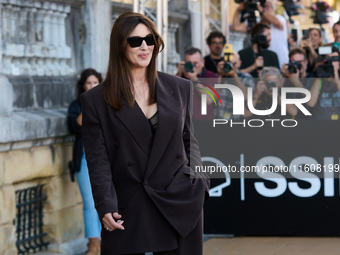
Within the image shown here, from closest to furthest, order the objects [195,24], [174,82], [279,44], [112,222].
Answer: [112,222], [174,82], [279,44], [195,24]

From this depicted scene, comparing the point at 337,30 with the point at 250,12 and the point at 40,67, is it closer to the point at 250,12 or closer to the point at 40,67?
the point at 250,12

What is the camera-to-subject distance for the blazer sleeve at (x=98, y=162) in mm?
3391

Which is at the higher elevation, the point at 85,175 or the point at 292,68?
the point at 292,68

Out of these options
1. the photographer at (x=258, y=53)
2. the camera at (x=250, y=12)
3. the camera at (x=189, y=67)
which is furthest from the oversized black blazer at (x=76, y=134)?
the camera at (x=250, y=12)

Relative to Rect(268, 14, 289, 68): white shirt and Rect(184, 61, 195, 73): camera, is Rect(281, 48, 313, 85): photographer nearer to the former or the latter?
Rect(184, 61, 195, 73): camera

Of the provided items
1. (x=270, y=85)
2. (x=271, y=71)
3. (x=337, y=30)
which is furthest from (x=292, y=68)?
(x=337, y=30)

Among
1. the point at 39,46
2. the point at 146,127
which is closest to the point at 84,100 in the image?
the point at 146,127

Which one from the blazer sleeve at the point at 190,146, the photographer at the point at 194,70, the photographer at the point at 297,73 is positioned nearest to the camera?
the blazer sleeve at the point at 190,146

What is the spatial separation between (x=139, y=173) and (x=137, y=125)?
9.6 inches

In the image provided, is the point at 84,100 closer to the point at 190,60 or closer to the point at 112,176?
the point at 112,176

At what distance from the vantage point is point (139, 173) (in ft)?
11.4

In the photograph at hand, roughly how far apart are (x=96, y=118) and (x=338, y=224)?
12.9ft

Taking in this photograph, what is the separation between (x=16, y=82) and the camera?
613 cm

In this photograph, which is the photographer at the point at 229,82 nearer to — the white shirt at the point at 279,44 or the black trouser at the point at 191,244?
the white shirt at the point at 279,44
